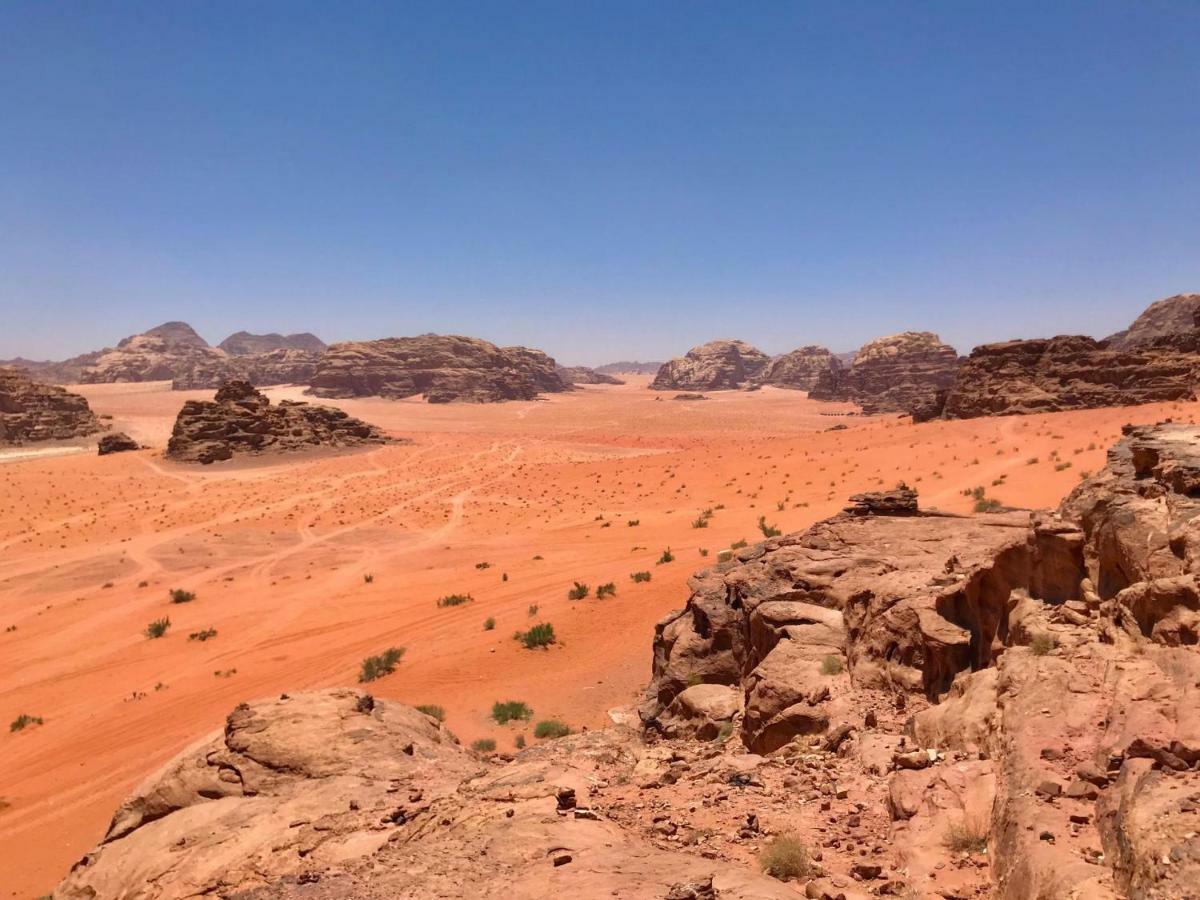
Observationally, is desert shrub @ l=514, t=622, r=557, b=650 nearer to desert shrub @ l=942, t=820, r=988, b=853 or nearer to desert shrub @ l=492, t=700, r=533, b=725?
desert shrub @ l=492, t=700, r=533, b=725

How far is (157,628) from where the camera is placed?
1603 cm

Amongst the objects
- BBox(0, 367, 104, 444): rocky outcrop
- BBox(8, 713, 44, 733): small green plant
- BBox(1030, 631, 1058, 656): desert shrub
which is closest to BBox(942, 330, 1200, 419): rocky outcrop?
BBox(1030, 631, 1058, 656): desert shrub

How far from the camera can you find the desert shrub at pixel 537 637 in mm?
13547

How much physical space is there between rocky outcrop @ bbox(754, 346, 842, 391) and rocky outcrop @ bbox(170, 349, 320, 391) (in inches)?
3548

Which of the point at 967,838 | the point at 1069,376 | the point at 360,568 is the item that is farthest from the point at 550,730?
the point at 1069,376

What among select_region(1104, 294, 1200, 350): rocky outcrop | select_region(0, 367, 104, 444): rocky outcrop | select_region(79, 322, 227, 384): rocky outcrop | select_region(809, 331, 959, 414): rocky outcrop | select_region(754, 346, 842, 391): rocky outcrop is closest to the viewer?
select_region(0, 367, 104, 444): rocky outcrop

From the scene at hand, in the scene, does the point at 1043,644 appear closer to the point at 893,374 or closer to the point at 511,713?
the point at 511,713

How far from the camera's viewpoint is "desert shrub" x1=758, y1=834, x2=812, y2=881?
152 inches

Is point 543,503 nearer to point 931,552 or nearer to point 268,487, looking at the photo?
point 268,487

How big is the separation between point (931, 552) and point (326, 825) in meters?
7.58

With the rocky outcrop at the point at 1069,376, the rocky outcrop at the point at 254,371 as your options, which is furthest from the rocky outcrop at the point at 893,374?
the rocky outcrop at the point at 254,371

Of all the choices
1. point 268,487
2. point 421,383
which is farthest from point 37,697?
point 421,383

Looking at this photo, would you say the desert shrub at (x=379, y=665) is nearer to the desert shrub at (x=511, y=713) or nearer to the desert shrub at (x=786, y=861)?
the desert shrub at (x=511, y=713)

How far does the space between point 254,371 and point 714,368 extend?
9542cm
